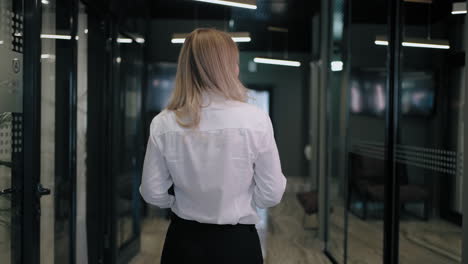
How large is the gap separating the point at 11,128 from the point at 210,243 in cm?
116

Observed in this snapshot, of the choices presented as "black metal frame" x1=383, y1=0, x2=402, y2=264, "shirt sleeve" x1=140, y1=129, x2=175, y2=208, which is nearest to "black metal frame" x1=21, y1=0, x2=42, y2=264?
"shirt sleeve" x1=140, y1=129, x2=175, y2=208

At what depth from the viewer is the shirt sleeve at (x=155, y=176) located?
58.1 inches

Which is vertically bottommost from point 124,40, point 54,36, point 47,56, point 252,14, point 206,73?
point 206,73

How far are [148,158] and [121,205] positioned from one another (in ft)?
9.15

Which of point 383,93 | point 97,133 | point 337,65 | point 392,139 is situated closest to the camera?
point 392,139

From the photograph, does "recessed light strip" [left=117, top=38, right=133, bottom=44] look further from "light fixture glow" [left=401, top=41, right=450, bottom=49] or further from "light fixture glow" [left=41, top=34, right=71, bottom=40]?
"light fixture glow" [left=401, top=41, right=450, bottom=49]

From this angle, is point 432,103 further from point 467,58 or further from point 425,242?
point 425,242

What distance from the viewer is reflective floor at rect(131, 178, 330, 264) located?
4391 millimetres

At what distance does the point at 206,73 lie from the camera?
1.47 meters

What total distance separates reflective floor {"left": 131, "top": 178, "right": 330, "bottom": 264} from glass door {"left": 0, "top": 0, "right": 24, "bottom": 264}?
7.02 ft

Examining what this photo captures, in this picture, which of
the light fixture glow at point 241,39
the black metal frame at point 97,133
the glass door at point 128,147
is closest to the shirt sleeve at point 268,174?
the black metal frame at point 97,133

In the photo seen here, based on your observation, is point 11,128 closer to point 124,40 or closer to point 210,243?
point 210,243

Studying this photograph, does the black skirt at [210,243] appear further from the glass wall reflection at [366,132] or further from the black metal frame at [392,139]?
the glass wall reflection at [366,132]

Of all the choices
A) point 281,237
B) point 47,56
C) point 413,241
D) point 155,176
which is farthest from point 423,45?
point 281,237
